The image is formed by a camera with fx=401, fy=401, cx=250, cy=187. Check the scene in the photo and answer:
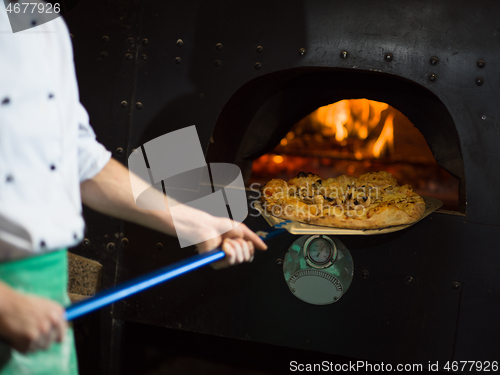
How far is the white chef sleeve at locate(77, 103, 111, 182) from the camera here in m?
0.72

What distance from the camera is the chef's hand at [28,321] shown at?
19.4 inches

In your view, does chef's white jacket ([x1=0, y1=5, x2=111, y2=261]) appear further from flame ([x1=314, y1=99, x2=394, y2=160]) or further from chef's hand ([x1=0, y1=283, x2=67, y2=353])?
flame ([x1=314, y1=99, x2=394, y2=160])

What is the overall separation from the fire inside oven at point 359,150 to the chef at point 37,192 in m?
1.81

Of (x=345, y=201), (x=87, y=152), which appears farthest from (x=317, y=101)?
(x=87, y=152)

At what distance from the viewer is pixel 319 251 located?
54.2 inches

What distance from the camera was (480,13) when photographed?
1.26m

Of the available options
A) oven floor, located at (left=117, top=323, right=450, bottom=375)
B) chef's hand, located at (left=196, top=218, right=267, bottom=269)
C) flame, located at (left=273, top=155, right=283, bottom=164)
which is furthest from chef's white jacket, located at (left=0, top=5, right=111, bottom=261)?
flame, located at (left=273, top=155, right=283, bottom=164)

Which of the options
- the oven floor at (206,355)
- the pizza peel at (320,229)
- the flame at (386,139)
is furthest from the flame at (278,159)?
the pizza peel at (320,229)

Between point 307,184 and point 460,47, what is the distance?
26.0 inches

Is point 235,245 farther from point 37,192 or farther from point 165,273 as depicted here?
point 37,192

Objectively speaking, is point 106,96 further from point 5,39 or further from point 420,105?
point 420,105

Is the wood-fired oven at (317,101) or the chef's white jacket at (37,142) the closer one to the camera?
the chef's white jacket at (37,142)

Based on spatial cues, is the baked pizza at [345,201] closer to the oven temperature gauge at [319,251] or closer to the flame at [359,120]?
the oven temperature gauge at [319,251]

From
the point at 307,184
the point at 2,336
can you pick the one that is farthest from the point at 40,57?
the point at 307,184
